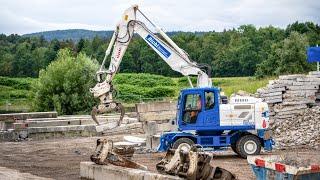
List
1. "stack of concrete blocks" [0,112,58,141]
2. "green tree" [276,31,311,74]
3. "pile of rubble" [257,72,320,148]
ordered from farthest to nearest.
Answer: "green tree" [276,31,311,74], "stack of concrete blocks" [0,112,58,141], "pile of rubble" [257,72,320,148]

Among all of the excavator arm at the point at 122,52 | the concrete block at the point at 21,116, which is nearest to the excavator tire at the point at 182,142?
the excavator arm at the point at 122,52

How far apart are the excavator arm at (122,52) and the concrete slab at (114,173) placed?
485cm

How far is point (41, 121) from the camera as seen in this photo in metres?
31.6

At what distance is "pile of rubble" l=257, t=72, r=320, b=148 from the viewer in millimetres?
23875

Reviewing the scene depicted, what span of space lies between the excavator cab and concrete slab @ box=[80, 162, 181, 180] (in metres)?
4.34

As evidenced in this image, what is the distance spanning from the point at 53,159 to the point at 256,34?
74.8 meters

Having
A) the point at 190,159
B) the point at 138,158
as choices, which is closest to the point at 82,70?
the point at 138,158

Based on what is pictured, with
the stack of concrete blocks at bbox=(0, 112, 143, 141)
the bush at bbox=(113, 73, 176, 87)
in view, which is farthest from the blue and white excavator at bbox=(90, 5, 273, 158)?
the bush at bbox=(113, 73, 176, 87)

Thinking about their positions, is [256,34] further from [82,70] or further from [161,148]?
[161,148]

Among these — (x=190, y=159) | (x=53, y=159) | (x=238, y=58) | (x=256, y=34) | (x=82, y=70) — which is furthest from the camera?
(x=256, y=34)

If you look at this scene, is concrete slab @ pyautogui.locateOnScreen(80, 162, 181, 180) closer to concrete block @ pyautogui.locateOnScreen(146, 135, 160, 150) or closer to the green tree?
concrete block @ pyautogui.locateOnScreen(146, 135, 160, 150)

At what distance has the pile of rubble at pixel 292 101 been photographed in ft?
78.3

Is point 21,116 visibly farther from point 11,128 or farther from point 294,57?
point 294,57

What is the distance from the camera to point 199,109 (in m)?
18.9
